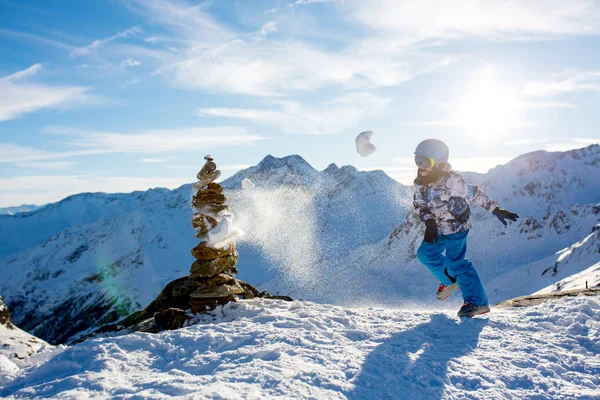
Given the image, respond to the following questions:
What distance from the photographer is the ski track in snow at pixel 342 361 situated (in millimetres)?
4191

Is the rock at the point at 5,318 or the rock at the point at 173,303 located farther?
the rock at the point at 173,303

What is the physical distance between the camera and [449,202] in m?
7.60

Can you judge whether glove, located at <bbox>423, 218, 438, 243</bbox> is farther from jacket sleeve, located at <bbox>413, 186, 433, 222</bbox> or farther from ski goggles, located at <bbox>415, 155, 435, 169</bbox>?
ski goggles, located at <bbox>415, 155, 435, 169</bbox>

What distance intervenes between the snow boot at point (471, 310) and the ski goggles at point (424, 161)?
8.58 ft

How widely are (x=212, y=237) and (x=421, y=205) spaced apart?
15.0ft

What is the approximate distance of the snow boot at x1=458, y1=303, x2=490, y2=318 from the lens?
23.9 feet

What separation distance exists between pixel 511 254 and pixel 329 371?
58.0m

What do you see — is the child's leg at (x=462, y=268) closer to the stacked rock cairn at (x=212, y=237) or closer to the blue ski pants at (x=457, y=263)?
the blue ski pants at (x=457, y=263)

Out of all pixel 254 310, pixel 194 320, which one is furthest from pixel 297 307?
pixel 194 320

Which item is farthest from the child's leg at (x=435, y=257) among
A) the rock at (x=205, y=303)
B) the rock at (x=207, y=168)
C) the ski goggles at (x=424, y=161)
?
the rock at (x=207, y=168)

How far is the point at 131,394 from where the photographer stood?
159 inches

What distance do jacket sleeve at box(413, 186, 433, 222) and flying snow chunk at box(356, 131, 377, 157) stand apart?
1.55 metres

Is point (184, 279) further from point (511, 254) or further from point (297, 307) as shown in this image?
point (511, 254)

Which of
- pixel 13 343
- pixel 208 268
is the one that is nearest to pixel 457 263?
pixel 208 268
